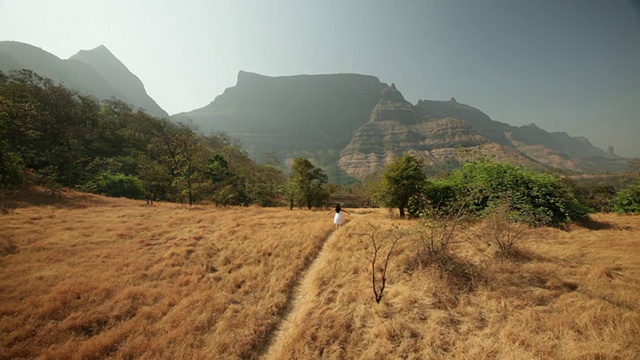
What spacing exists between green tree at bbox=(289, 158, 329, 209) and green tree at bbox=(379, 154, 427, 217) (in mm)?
14680

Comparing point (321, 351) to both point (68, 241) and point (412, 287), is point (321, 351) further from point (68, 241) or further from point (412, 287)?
point (68, 241)

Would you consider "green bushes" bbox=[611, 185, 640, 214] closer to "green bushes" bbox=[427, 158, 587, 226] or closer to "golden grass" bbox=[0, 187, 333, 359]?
"green bushes" bbox=[427, 158, 587, 226]

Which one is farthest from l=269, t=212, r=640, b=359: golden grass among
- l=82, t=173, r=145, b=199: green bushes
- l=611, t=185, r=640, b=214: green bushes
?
→ l=82, t=173, r=145, b=199: green bushes

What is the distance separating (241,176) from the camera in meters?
39.1

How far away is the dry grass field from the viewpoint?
4938 millimetres

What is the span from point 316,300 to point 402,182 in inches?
460

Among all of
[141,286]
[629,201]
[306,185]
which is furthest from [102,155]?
[629,201]

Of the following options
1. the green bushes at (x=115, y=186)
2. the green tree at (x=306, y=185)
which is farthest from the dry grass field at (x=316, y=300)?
the green bushes at (x=115, y=186)

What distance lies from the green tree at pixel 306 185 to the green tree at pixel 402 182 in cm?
1468

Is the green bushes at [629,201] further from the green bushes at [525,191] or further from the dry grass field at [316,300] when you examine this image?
the green bushes at [525,191]

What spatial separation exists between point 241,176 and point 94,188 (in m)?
18.8

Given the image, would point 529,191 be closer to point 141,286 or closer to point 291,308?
point 291,308

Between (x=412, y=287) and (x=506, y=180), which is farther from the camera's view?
(x=506, y=180)

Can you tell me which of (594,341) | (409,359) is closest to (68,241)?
(409,359)
